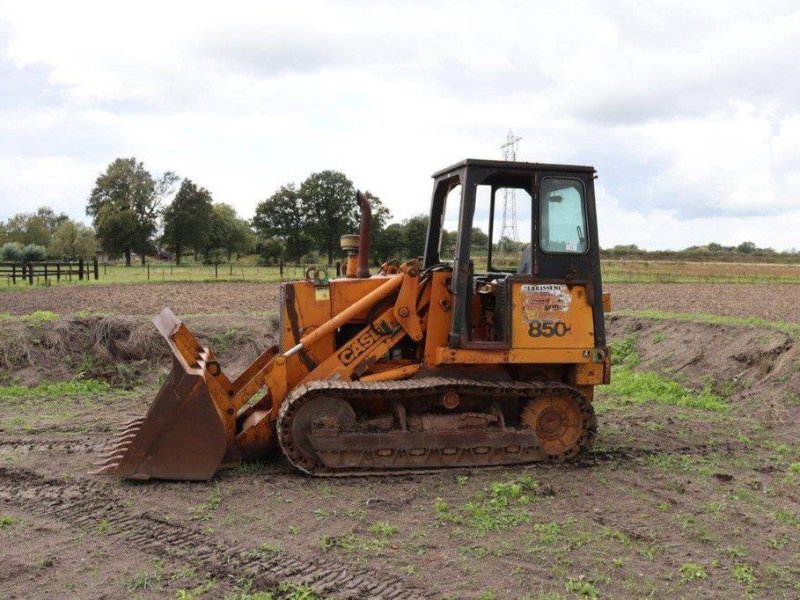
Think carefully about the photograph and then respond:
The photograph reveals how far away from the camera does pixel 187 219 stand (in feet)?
231

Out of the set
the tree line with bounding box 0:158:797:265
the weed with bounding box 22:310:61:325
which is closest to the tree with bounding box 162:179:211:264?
the tree line with bounding box 0:158:797:265

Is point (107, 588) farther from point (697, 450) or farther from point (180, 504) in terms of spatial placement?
point (697, 450)

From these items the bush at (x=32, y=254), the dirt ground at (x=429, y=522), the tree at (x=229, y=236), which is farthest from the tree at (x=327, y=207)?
the dirt ground at (x=429, y=522)

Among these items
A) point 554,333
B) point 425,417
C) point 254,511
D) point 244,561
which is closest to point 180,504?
point 254,511

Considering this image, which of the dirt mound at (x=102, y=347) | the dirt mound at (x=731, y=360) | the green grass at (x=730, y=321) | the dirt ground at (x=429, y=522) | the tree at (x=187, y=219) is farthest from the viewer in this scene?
the tree at (x=187, y=219)

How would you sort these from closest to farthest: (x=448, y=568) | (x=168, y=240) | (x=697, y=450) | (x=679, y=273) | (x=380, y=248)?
(x=448, y=568), (x=697, y=450), (x=380, y=248), (x=679, y=273), (x=168, y=240)

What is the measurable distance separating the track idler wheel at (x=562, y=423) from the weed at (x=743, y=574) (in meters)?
2.40

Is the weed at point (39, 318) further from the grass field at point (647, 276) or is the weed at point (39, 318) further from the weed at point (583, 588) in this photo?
the grass field at point (647, 276)

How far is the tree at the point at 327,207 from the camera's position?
68.8m

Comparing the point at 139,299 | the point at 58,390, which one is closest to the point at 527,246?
the point at 58,390

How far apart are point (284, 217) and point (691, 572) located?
70055 mm

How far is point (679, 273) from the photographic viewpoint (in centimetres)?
Answer: 4153

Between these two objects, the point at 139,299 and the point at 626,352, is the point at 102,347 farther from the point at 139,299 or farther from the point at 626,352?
the point at 139,299

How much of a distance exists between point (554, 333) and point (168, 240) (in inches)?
2663
